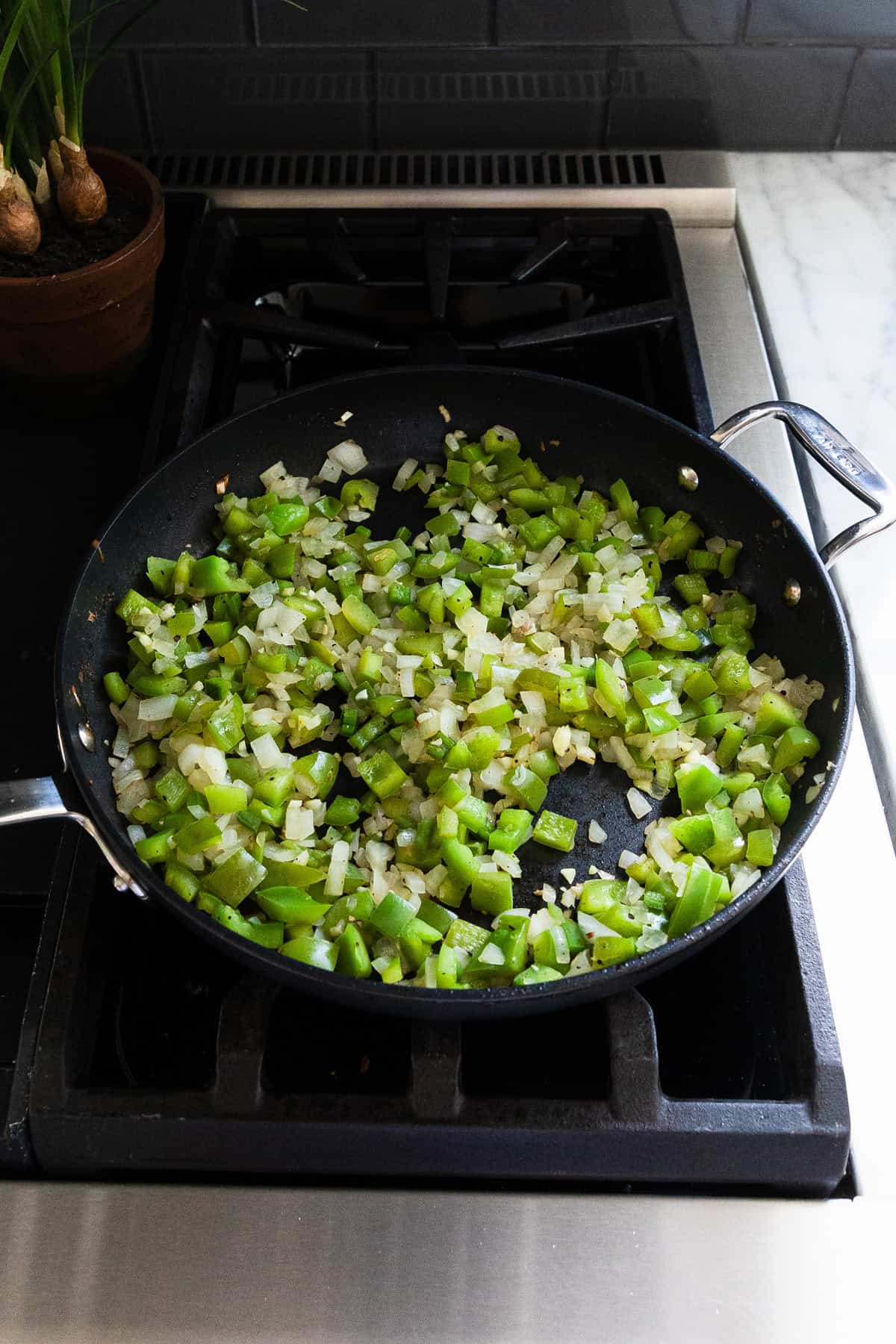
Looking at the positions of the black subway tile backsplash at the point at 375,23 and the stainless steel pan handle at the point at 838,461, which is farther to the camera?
the black subway tile backsplash at the point at 375,23

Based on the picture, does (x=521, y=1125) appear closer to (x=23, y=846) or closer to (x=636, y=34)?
(x=23, y=846)

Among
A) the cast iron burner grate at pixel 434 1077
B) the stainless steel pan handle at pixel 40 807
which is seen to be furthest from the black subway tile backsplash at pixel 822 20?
the stainless steel pan handle at pixel 40 807

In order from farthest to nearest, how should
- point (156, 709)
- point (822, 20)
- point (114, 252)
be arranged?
1. point (822, 20)
2. point (114, 252)
3. point (156, 709)

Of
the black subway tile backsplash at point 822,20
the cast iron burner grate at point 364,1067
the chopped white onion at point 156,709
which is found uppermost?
the black subway tile backsplash at point 822,20

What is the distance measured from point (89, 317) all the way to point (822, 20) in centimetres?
83

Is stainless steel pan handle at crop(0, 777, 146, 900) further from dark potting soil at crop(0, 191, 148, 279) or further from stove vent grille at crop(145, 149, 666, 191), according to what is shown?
stove vent grille at crop(145, 149, 666, 191)

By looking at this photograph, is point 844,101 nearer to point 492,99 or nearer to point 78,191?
point 492,99

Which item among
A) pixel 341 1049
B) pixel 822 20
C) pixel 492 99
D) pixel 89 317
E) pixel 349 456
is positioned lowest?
pixel 341 1049

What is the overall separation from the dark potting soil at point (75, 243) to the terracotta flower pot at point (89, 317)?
21 mm

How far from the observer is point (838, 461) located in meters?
0.89

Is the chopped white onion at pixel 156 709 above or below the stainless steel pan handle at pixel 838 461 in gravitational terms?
below

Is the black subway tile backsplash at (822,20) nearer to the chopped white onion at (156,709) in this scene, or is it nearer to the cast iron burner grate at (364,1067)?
the cast iron burner grate at (364,1067)

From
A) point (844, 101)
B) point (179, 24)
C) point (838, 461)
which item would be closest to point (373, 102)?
point (179, 24)

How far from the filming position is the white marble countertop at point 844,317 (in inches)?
38.2
